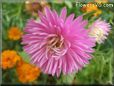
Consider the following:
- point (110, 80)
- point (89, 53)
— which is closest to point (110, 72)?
point (110, 80)

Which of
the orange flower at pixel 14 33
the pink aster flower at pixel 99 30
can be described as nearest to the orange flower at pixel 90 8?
the pink aster flower at pixel 99 30

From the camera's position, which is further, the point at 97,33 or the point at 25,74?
the point at 25,74

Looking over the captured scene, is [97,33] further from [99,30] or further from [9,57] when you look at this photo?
[9,57]

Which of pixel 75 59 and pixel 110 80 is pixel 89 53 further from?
pixel 110 80

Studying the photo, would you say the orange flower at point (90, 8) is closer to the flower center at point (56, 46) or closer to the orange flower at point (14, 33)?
the flower center at point (56, 46)

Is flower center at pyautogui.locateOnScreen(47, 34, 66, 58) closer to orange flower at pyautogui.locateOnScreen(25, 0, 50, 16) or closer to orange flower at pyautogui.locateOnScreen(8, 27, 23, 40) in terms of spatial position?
orange flower at pyautogui.locateOnScreen(25, 0, 50, 16)

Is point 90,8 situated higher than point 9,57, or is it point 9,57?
point 90,8

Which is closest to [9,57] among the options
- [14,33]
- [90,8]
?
A: [14,33]
